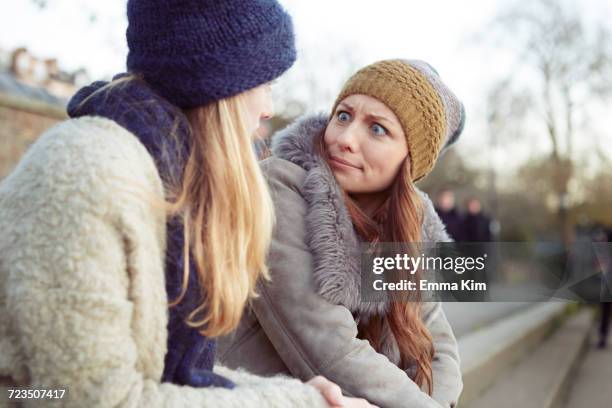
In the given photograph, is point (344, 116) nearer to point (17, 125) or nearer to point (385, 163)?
point (385, 163)

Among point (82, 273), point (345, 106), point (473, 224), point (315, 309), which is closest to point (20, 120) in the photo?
point (345, 106)

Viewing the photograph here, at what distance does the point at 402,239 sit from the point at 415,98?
421 mm

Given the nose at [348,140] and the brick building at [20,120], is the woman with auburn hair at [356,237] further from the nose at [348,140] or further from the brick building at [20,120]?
the brick building at [20,120]

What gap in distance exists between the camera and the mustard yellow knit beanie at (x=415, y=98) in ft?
6.63

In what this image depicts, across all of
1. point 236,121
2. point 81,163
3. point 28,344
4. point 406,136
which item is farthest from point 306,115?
point 28,344

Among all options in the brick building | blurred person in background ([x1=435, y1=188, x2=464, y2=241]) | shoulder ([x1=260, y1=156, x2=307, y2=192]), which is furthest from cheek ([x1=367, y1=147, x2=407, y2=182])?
blurred person in background ([x1=435, y1=188, x2=464, y2=241])

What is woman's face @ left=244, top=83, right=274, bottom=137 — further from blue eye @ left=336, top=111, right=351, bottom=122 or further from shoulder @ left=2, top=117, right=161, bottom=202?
blue eye @ left=336, top=111, right=351, bottom=122

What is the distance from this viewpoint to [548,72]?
2244 cm

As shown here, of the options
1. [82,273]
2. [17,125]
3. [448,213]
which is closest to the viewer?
[82,273]

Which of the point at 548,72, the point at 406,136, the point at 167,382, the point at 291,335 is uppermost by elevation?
the point at 406,136

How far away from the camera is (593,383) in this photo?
7.78 metres

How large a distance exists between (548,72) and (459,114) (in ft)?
71.8

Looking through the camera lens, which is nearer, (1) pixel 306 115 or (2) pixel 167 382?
(2) pixel 167 382

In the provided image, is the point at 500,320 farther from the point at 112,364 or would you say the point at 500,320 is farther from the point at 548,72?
the point at 548,72
